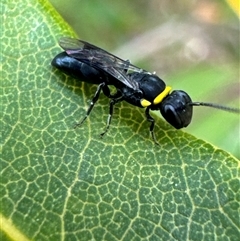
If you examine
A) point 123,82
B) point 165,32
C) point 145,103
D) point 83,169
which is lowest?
point 83,169

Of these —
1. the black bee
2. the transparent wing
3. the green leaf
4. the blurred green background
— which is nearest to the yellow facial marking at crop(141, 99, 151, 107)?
the black bee

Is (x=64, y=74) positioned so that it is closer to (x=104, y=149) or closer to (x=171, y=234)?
(x=104, y=149)

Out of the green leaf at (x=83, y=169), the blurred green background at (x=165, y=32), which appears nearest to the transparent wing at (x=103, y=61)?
the green leaf at (x=83, y=169)

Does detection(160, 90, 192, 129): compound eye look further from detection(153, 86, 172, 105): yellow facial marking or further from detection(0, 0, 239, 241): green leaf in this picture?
detection(0, 0, 239, 241): green leaf

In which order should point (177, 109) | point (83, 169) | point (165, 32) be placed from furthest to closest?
1. point (165, 32)
2. point (177, 109)
3. point (83, 169)

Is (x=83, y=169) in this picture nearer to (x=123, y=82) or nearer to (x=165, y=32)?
(x=123, y=82)

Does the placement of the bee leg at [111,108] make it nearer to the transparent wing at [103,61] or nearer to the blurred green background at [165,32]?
the transparent wing at [103,61]

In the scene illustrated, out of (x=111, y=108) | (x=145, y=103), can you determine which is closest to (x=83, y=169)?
(x=111, y=108)
